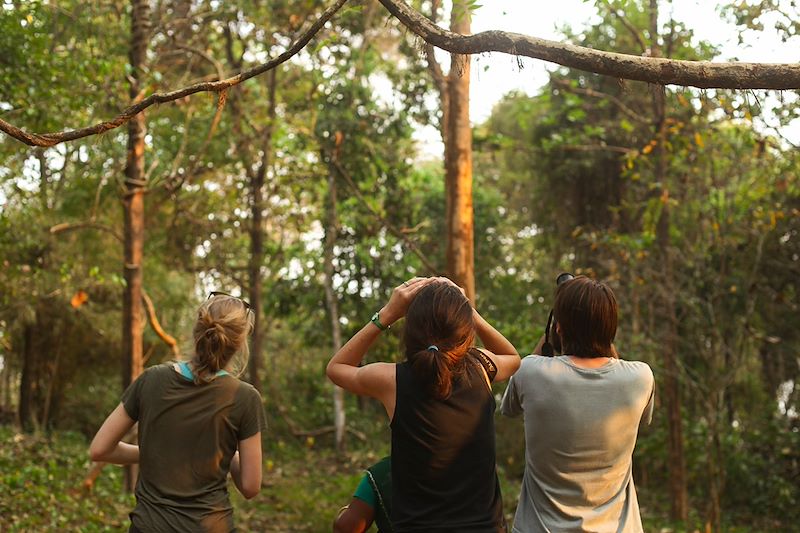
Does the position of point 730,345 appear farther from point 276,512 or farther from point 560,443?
point 560,443

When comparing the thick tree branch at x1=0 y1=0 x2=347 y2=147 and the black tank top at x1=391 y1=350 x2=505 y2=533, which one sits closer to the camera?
the black tank top at x1=391 y1=350 x2=505 y2=533

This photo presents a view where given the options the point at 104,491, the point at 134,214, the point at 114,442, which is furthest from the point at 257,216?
the point at 114,442

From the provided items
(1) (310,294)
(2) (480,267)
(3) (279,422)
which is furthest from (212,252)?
(2) (480,267)

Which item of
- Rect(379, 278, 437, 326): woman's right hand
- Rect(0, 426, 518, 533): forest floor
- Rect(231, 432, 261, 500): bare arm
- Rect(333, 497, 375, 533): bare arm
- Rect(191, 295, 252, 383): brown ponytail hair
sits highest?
Rect(379, 278, 437, 326): woman's right hand

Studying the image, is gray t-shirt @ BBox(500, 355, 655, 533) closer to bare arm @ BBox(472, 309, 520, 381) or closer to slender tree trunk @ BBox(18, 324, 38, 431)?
bare arm @ BBox(472, 309, 520, 381)

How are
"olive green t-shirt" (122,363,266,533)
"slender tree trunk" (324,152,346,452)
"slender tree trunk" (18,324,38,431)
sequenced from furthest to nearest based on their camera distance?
"slender tree trunk" (18,324,38,431), "slender tree trunk" (324,152,346,452), "olive green t-shirt" (122,363,266,533)

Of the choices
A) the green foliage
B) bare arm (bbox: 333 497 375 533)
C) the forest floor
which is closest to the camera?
bare arm (bbox: 333 497 375 533)

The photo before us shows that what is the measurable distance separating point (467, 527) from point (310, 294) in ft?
49.8

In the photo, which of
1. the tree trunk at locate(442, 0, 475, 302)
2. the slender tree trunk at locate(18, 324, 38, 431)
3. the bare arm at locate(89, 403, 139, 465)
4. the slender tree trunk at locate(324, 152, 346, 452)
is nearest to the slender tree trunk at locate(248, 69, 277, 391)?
the slender tree trunk at locate(324, 152, 346, 452)

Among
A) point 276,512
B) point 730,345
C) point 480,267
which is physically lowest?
point 276,512

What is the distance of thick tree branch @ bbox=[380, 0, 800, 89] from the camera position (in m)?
3.32

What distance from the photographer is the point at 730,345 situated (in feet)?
40.5

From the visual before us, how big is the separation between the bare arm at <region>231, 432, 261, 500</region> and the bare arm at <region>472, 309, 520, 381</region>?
36.9 inches

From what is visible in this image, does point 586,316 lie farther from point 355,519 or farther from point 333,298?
point 333,298
